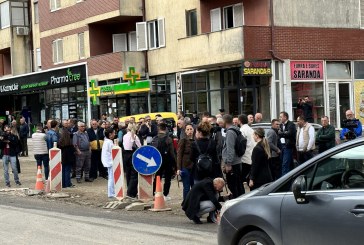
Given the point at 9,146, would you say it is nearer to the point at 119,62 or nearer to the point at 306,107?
the point at 306,107

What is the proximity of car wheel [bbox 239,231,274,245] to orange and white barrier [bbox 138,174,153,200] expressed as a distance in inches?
324

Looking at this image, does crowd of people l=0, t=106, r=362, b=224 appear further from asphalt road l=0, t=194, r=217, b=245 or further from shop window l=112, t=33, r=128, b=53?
shop window l=112, t=33, r=128, b=53

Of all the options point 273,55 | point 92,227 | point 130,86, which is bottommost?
point 92,227

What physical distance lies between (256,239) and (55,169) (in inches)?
475

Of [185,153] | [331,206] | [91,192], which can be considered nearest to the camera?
[331,206]

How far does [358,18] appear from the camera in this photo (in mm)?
30859

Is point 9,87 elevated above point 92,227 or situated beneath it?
elevated above

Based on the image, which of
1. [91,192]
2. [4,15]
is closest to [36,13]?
[4,15]

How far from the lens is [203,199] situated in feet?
41.5

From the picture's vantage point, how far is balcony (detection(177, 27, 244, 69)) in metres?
27.6

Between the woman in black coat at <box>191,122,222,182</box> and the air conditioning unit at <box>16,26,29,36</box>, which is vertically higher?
the air conditioning unit at <box>16,26,29,36</box>

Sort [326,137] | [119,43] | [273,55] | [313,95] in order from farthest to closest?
[119,43]
[313,95]
[273,55]
[326,137]

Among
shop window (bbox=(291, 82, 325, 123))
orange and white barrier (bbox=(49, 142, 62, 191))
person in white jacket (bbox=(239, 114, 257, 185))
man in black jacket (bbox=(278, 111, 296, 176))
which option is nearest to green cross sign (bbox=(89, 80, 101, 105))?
shop window (bbox=(291, 82, 325, 123))

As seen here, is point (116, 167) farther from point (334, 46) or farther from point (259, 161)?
point (334, 46)
